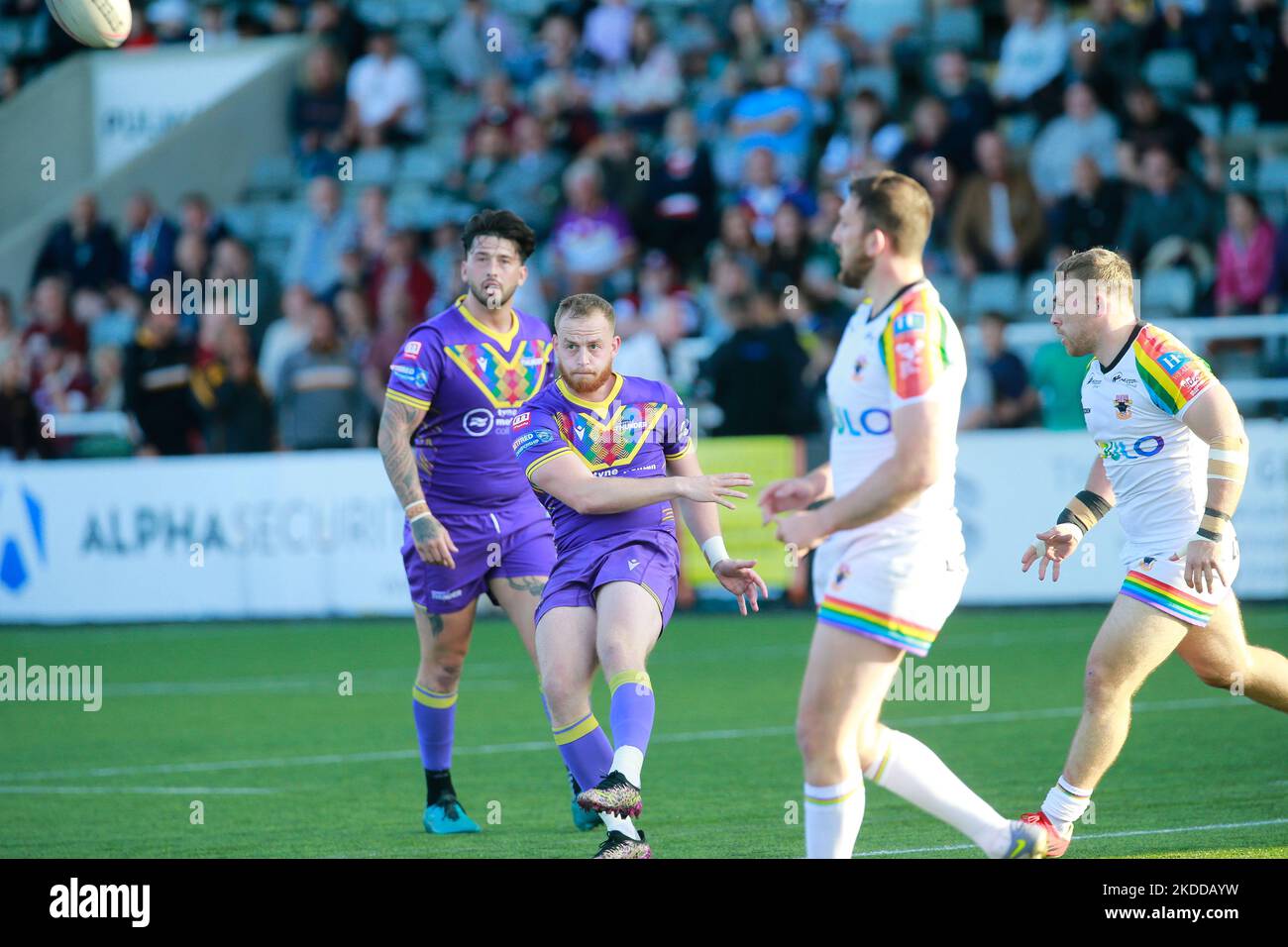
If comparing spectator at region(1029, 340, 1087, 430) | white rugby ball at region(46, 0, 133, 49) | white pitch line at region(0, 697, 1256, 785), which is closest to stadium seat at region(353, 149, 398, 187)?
spectator at region(1029, 340, 1087, 430)

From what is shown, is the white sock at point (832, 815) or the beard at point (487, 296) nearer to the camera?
the white sock at point (832, 815)

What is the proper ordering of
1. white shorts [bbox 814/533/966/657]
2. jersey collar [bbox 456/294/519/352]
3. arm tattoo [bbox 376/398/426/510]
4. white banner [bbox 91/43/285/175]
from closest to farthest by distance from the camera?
white shorts [bbox 814/533/966/657] < arm tattoo [bbox 376/398/426/510] < jersey collar [bbox 456/294/519/352] < white banner [bbox 91/43/285/175]

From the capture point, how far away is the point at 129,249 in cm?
2359

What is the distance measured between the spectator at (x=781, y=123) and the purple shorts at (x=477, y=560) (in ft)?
38.4

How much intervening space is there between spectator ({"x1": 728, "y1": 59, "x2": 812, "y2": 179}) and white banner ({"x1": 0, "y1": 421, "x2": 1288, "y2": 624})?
4.66m

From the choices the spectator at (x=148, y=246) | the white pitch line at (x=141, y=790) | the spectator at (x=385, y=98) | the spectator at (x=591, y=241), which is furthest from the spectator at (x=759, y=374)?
the white pitch line at (x=141, y=790)

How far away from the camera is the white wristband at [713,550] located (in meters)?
7.69

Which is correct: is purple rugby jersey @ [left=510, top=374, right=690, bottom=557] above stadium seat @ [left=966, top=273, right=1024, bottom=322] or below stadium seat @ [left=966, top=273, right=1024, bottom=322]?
below

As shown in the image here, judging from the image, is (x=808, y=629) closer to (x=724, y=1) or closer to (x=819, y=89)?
(x=819, y=89)

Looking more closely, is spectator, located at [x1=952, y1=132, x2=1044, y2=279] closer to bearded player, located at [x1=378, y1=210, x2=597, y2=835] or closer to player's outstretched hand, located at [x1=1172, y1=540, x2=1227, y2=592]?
bearded player, located at [x1=378, y1=210, x2=597, y2=835]

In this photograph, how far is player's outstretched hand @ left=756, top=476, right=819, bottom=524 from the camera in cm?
595

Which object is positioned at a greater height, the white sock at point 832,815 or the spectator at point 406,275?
the spectator at point 406,275

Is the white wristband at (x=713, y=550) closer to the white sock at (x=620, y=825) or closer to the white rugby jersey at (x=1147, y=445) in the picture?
the white sock at (x=620, y=825)

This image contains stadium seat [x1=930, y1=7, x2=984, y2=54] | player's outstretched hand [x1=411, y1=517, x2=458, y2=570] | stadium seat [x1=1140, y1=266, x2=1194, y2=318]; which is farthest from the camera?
stadium seat [x1=930, y1=7, x2=984, y2=54]
